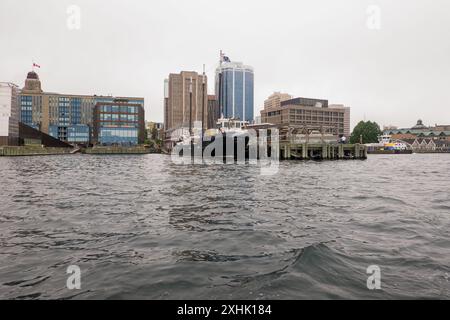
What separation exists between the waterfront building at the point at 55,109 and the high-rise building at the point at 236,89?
5375cm

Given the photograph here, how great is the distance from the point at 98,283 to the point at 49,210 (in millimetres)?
8399

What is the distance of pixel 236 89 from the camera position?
491 ft

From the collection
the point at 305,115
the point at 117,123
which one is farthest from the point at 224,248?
the point at 305,115

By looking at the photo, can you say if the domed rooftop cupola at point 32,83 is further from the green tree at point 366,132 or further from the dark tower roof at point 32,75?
the green tree at point 366,132

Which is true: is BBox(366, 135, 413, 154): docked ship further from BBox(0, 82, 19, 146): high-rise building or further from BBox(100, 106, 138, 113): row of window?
BBox(0, 82, 19, 146): high-rise building

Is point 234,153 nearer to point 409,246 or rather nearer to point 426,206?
point 426,206

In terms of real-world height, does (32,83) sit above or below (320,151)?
above

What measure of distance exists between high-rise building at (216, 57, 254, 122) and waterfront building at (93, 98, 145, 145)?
37511mm

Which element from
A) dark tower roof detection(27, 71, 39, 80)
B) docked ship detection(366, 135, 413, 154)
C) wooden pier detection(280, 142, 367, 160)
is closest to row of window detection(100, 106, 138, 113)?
wooden pier detection(280, 142, 367, 160)

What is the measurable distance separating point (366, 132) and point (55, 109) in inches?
6483

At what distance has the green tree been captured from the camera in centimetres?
16162

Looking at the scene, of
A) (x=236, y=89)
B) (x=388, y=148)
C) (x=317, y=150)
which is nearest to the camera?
(x=317, y=150)

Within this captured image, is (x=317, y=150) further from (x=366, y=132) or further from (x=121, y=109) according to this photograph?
(x=366, y=132)
